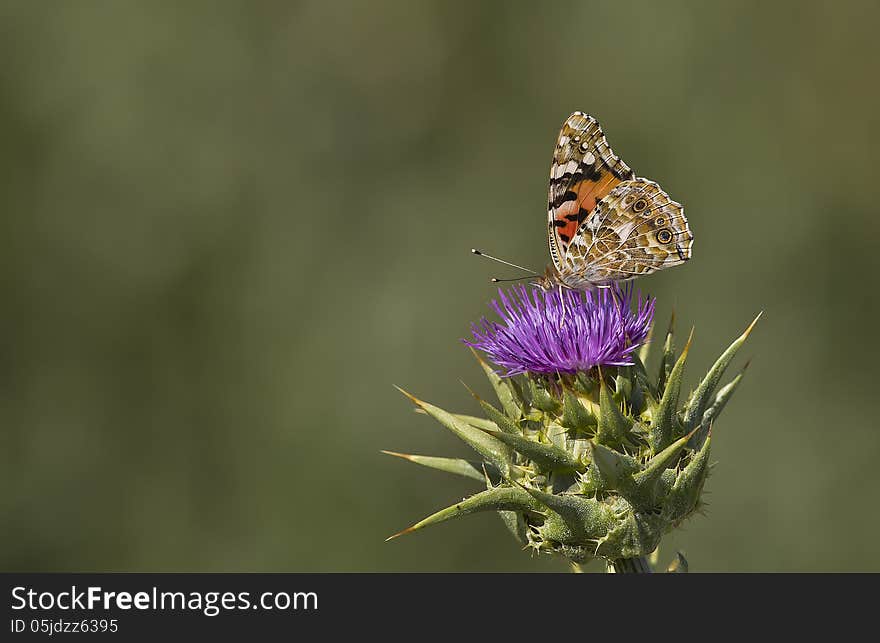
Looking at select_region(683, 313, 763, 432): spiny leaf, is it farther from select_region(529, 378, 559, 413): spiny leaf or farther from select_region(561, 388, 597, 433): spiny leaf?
select_region(529, 378, 559, 413): spiny leaf

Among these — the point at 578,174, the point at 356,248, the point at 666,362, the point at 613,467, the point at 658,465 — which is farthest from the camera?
the point at 356,248

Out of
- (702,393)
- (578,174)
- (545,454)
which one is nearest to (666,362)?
(702,393)

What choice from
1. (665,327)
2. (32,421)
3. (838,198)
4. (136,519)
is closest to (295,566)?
(136,519)

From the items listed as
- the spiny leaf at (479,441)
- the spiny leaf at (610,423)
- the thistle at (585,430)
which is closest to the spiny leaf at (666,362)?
the thistle at (585,430)

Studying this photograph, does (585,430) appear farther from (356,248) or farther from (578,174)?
(356,248)

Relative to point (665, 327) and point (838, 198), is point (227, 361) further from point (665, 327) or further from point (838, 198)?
point (838, 198)
